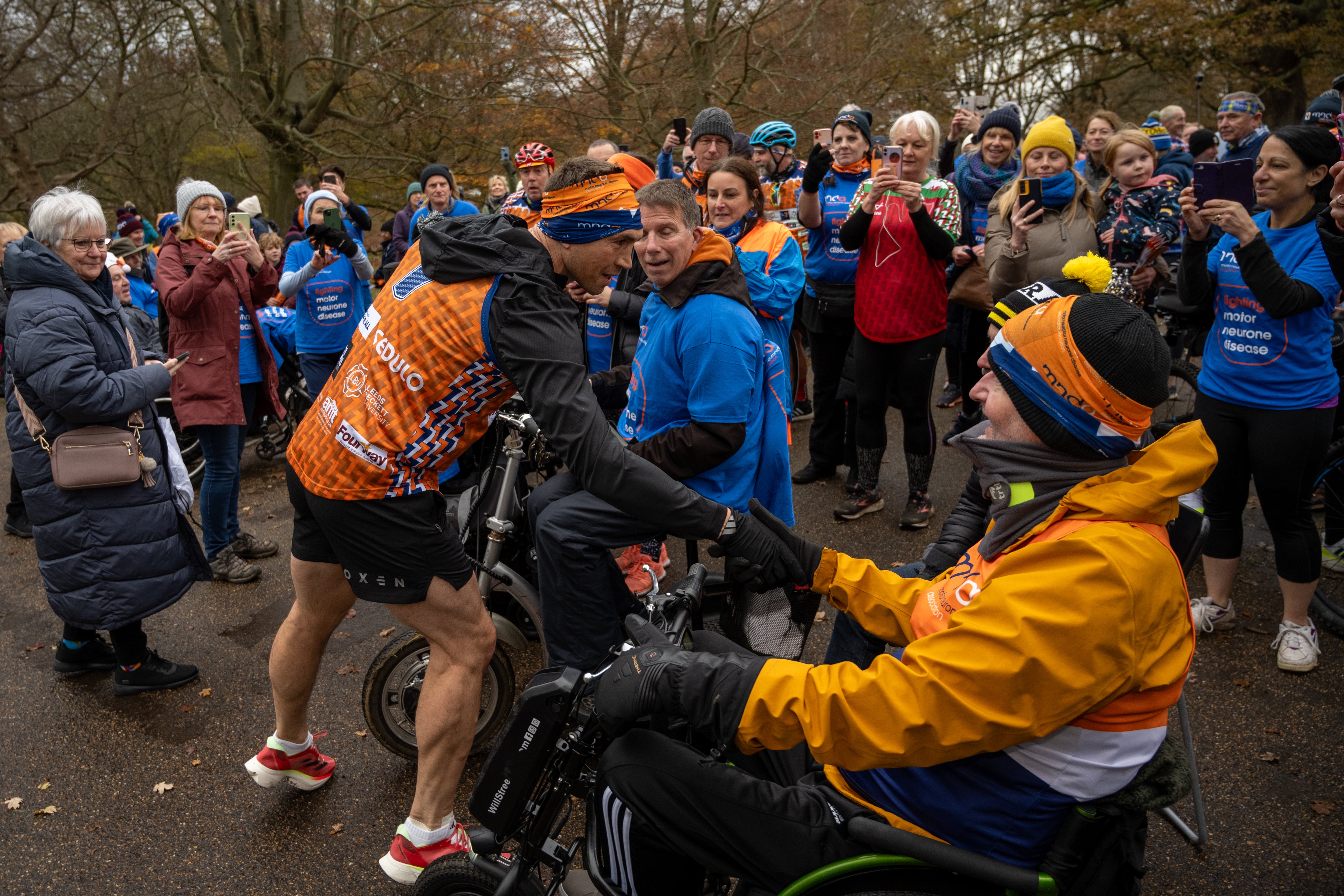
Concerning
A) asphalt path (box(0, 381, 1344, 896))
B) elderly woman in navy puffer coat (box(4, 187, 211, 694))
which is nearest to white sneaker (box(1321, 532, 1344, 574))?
asphalt path (box(0, 381, 1344, 896))

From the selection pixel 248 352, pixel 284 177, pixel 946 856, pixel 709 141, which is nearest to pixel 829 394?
pixel 709 141

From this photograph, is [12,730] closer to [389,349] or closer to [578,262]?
[389,349]

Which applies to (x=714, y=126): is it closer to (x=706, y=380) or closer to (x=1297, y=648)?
(x=706, y=380)

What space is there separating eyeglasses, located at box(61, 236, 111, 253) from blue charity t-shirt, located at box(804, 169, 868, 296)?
367 cm

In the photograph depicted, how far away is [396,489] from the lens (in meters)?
2.47

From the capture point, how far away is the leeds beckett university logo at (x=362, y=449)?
2.42m

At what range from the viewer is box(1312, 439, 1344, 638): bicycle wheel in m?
3.86

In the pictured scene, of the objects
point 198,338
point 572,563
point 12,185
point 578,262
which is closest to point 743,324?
point 578,262

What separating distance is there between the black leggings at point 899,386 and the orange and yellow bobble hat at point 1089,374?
3.21m

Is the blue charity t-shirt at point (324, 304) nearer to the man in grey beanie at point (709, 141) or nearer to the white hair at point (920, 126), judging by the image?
the man in grey beanie at point (709, 141)

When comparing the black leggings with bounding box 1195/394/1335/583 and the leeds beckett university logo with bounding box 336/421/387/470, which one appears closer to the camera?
the leeds beckett university logo with bounding box 336/421/387/470

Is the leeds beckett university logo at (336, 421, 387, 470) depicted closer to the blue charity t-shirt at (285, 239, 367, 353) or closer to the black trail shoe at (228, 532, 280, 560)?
the black trail shoe at (228, 532, 280, 560)

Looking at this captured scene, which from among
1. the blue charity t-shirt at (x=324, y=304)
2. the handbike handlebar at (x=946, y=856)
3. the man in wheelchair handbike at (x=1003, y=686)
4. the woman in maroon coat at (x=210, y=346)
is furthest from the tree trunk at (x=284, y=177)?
the handbike handlebar at (x=946, y=856)

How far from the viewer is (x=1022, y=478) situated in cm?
181
